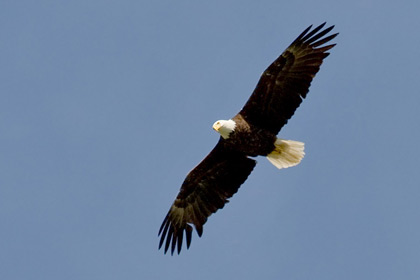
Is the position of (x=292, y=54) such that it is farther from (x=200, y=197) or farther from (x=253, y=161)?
(x=200, y=197)

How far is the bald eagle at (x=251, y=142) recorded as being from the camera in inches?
583

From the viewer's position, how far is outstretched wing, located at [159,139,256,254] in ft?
51.2

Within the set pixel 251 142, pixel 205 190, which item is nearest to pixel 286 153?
pixel 251 142

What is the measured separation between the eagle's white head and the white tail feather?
32.3 inches

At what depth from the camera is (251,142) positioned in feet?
49.7

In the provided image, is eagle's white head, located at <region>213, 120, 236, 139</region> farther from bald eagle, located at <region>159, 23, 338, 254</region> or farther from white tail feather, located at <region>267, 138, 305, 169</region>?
white tail feather, located at <region>267, 138, 305, 169</region>

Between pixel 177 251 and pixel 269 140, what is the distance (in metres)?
2.55

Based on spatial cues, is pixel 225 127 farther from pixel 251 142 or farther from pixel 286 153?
pixel 286 153

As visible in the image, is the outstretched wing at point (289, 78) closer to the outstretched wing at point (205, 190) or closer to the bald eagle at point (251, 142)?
the bald eagle at point (251, 142)

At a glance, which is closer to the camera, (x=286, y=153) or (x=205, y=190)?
(x=286, y=153)

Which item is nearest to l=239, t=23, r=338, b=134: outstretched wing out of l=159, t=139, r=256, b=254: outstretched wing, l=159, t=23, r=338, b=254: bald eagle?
l=159, t=23, r=338, b=254: bald eagle

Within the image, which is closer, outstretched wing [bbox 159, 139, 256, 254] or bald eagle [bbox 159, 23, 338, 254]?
bald eagle [bbox 159, 23, 338, 254]

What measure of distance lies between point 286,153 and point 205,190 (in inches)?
61.2

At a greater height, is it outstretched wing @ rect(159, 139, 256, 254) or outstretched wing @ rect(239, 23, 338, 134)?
outstretched wing @ rect(239, 23, 338, 134)
